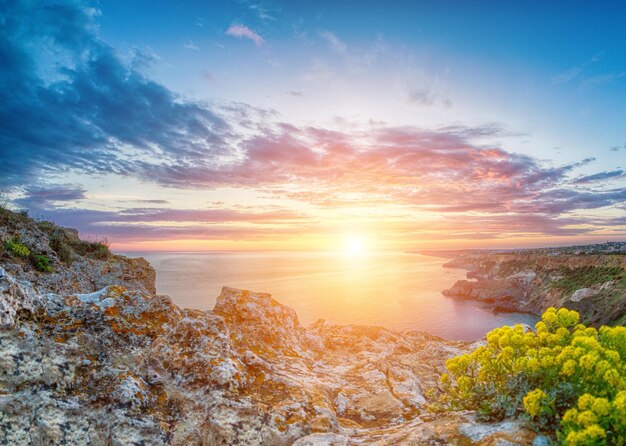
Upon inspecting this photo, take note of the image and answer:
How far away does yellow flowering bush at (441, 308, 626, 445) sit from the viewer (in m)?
3.78

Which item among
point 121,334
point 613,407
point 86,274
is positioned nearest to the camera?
point 613,407

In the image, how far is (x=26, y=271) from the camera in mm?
12492

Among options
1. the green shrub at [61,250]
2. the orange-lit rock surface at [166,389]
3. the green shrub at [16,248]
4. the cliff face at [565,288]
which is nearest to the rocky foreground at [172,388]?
the orange-lit rock surface at [166,389]

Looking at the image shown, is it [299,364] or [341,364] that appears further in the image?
[341,364]

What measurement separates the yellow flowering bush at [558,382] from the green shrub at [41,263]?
1527 cm

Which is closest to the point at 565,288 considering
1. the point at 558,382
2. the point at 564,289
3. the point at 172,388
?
the point at 564,289

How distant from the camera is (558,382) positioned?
191 inches

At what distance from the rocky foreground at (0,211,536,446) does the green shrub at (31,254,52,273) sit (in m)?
6.70

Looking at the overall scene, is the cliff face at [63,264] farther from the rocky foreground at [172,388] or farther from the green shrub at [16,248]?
the rocky foreground at [172,388]

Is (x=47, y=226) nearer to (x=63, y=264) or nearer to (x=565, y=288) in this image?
(x=63, y=264)

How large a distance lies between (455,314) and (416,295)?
2004 centimetres

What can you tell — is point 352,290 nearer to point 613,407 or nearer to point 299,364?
point 299,364

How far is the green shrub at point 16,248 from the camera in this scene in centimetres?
1270

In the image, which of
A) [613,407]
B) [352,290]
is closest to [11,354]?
[613,407]
